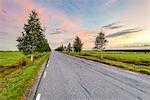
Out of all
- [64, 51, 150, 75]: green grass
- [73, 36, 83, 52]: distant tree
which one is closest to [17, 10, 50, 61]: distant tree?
[64, 51, 150, 75]: green grass

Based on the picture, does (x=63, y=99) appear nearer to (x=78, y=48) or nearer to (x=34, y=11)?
(x=34, y=11)

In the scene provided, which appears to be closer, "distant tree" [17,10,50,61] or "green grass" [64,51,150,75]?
"green grass" [64,51,150,75]

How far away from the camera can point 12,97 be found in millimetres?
8891

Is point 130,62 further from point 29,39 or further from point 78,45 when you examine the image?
point 78,45

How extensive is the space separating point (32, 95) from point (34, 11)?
42944mm

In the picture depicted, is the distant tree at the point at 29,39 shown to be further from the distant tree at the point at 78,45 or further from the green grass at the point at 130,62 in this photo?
the distant tree at the point at 78,45

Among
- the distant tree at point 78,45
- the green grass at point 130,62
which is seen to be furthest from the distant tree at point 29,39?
the distant tree at point 78,45

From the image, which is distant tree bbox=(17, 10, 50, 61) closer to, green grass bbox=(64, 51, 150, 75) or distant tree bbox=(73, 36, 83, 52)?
green grass bbox=(64, 51, 150, 75)

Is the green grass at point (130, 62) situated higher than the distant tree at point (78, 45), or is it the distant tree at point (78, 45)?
the distant tree at point (78, 45)

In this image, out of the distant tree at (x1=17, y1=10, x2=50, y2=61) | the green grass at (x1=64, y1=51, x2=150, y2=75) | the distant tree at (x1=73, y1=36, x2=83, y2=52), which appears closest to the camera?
the green grass at (x1=64, y1=51, x2=150, y2=75)

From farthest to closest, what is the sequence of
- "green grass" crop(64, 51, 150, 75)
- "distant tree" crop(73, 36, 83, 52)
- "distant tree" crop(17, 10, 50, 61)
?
1. "distant tree" crop(73, 36, 83, 52)
2. "distant tree" crop(17, 10, 50, 61)
3. "green grass" crop(64, 51, 150, 75)

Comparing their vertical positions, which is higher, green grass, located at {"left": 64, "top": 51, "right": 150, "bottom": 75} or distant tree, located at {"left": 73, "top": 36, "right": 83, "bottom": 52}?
distant tree, located at {"left": 73, "top": 36, "right": 83, "bottom": 52}

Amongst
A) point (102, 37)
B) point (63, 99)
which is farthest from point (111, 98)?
point (102, 37)

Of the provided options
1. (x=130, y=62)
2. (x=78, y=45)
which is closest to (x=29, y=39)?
(x=130, y=62)
